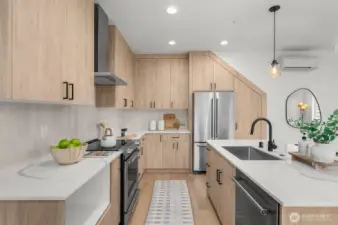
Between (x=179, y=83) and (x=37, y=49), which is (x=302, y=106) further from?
(x=37, y=49)

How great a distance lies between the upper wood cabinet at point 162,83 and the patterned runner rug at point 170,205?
1.83m

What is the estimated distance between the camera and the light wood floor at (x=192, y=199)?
2.97 meters

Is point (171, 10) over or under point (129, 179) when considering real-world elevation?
over

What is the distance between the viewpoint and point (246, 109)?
519cm

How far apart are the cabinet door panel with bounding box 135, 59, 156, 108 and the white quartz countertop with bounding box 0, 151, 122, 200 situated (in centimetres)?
334

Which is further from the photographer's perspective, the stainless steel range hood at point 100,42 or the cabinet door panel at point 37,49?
the stainless steel range hood at point 100,42

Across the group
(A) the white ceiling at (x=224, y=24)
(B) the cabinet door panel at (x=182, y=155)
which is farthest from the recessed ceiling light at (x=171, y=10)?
(B) the cabinet door panel at (x=182, y=155)

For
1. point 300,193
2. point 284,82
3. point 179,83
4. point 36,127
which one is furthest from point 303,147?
point 284,82

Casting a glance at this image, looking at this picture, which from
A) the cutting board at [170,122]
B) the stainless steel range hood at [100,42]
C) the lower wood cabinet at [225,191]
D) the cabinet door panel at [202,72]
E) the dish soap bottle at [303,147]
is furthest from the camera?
the cutting board at [170,122]

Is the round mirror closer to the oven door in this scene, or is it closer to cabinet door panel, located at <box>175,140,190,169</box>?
cabinet door panel, located at <box>175,140,190,169</box>

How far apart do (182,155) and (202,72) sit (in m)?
1.88

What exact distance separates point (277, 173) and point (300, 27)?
10.2 ft

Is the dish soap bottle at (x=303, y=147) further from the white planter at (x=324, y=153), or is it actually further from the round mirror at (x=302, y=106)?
the round mirror at (x=302, y=106)

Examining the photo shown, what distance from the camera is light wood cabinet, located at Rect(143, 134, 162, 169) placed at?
5.17 meters
